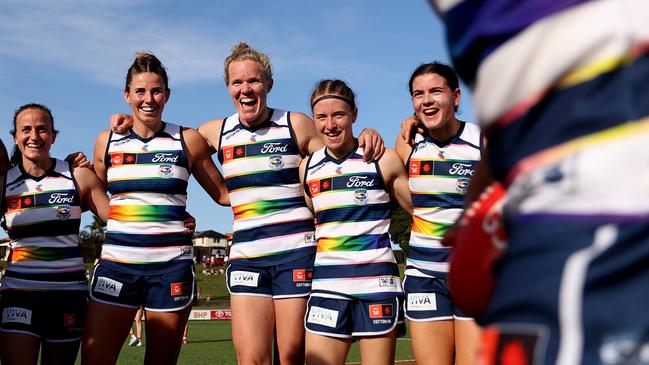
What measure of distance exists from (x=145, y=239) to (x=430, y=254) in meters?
2.24

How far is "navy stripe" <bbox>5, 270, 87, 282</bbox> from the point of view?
20.7 ft

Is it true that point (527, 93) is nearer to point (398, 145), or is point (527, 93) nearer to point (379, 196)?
point (379, 196)

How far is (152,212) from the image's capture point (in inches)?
238

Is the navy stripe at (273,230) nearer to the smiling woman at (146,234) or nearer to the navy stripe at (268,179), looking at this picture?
the navy stripe at (268,179)

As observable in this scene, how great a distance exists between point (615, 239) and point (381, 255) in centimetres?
467

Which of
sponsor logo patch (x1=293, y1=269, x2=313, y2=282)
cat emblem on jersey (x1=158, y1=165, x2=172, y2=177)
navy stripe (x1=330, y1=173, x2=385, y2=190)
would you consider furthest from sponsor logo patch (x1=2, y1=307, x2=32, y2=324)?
navy stripe (x1=330, y1=173, x2=385, y2=190)

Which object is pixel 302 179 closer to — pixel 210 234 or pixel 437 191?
pixel 437 191

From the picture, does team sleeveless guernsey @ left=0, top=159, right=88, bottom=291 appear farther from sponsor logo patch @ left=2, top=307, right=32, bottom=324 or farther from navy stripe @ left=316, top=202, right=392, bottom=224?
navy stripe @ left=316, top=202, right=392, bottom=224

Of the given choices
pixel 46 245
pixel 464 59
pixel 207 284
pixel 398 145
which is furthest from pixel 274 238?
pixel 207 284

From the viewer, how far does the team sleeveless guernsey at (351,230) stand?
584 cm

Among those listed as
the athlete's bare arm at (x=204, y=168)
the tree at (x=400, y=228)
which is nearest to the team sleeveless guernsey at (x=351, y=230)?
the athlete's bare arm at (x=204, y=168)

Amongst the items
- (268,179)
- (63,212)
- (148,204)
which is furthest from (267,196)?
(63,212)

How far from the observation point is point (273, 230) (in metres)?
6.04

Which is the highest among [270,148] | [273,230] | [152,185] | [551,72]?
[270,148]
